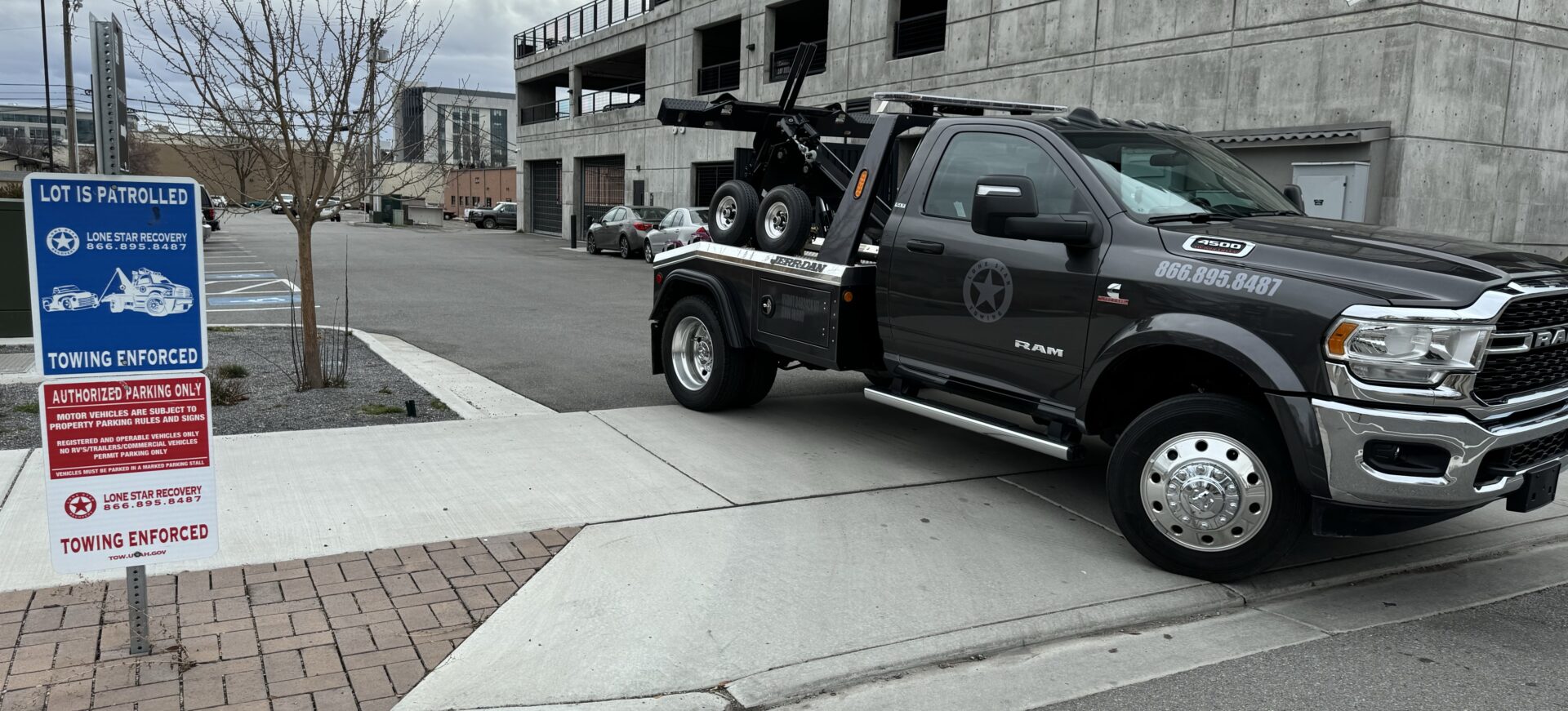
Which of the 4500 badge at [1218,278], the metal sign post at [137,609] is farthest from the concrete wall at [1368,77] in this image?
the metal sign post at [137,609]

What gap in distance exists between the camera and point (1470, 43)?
13688mm

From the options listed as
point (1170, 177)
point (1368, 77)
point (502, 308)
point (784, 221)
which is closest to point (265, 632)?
point (784, 221)

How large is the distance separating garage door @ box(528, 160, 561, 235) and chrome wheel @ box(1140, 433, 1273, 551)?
42.0 meters

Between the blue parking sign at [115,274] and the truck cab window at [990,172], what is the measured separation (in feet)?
12.4

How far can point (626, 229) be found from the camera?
29.3 m

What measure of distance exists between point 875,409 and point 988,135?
2932 millimetres

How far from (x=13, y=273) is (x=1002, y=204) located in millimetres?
10013

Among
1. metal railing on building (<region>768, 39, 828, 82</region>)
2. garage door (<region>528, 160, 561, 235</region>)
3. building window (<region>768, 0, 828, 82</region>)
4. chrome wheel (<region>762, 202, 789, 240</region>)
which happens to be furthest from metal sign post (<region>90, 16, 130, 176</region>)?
garage door (<region>528, 160, 561, 235</region>)

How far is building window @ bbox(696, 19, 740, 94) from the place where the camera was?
107 feet

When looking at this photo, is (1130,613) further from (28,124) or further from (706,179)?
(28,124)

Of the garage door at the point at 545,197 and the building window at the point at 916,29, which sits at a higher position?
the building window at the point at 916,29

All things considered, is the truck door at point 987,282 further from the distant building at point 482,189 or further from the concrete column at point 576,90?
the distant building at point 482,189

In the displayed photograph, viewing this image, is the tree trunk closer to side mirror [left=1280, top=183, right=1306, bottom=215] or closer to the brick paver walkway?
the brick paver walkway

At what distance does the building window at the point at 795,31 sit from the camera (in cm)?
2892
